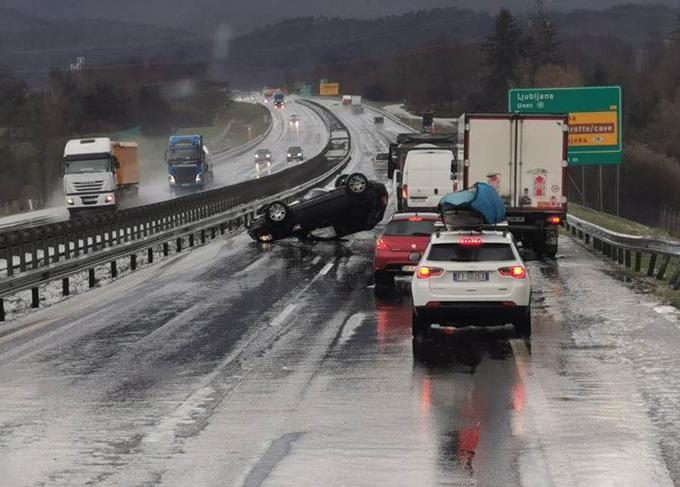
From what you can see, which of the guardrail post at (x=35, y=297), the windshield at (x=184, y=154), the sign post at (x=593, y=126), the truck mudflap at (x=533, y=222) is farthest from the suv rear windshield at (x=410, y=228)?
the windshield at (x=184, y=154)

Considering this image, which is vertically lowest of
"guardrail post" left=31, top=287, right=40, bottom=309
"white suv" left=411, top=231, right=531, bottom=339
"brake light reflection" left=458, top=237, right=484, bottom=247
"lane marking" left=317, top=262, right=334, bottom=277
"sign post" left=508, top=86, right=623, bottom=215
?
"lane marking" left=317, top=262, right=334, bottom=277

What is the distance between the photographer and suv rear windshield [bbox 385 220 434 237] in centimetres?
2423

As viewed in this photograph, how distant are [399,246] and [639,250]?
609 centimetres

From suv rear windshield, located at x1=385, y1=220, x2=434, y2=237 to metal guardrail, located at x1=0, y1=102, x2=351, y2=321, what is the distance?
606 cm

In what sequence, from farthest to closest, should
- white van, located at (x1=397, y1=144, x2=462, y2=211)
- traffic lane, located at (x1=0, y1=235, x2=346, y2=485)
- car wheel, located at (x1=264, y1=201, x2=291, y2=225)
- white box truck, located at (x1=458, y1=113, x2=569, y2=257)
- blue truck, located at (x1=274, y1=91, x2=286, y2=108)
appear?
1. blue truck, located at (x1=274, y1=91, x2=286, y2=108)
2. white van, located at (x1=397, y1=144, x2=462, y2=211)
3. car wheel, located at (x1=264, y1=201, x2=291, y2=225)
4. white box truck, located at (x1=458, y1=113, x2=569, y2=257)
5. traffic lane, located at (x1=0, y1=235, x2=346, y2=485)

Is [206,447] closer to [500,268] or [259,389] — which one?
[259,389]

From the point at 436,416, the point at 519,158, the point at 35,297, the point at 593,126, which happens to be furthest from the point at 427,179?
the point at 436,416

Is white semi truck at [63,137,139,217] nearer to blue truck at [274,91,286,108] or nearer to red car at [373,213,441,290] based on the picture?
red car at [373,213,441,290]

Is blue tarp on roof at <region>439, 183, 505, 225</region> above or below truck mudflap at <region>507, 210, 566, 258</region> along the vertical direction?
above

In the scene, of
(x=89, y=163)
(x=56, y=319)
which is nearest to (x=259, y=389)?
(x=56, y=319)

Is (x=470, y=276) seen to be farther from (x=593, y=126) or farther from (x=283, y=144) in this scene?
(x=283, y=144)

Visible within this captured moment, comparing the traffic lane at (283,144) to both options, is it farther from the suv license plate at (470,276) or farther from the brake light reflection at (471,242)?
the suv license plate at (470,276)

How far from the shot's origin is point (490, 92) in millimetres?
168125

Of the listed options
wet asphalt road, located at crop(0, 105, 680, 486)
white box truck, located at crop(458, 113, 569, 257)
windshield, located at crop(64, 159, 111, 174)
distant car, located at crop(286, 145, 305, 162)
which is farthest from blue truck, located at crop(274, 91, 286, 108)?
wet asphalt road, located at crop(0, 105, 680, 486)
